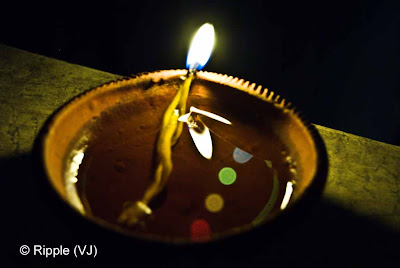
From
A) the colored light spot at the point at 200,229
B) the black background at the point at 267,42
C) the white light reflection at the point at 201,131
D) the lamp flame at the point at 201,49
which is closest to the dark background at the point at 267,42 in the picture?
the black background at the point at 267,42

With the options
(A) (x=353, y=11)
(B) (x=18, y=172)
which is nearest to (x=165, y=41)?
(A) (x=353, y=11)

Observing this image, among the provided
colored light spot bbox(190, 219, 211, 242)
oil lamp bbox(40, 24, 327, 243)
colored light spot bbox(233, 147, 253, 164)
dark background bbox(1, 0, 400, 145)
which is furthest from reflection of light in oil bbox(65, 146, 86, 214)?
dark background bbox(1, 0, 400, 145)

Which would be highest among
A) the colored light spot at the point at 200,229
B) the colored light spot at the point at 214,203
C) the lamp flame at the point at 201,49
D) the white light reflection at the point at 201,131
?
the lamp flame at the point at 201,49

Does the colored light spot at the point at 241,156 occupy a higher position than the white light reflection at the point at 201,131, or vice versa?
the white light reflection at the point at 201,131

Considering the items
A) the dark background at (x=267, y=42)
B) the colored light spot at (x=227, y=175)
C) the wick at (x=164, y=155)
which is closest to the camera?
the wick at (x=164, y=155)

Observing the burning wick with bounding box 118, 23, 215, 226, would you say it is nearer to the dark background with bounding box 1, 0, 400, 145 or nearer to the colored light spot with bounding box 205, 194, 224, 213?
the colored light spot with bounding box 205, 194, 224, 213

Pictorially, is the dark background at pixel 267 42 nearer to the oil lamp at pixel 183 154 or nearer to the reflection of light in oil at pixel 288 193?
the oil lamp at pixel 183 154

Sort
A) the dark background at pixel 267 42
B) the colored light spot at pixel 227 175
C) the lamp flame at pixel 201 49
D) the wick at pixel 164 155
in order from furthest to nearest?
the dark background at pixel 267 42 < the lamp flame at pixel 201 49 < the colored light spot at pixel 227 175 < the wick at pixel 164 155

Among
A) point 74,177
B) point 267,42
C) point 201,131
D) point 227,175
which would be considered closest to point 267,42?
point 267,42
